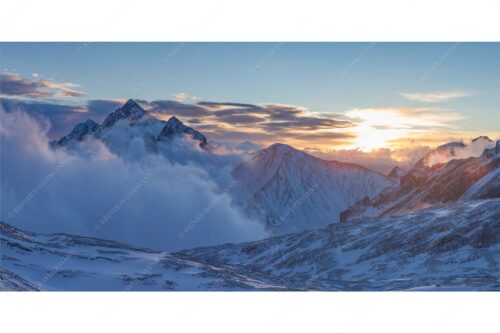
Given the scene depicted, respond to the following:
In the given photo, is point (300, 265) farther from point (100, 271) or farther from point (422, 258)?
point (100, 271)

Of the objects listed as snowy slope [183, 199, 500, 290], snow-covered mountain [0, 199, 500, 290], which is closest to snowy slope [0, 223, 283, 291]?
snow-covered mountain [0, 199, 500, 290]

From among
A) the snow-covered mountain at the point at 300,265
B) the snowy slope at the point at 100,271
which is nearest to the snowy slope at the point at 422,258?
the snow-covered mountain at the point at 300,265

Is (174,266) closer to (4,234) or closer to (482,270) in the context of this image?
(4,234)

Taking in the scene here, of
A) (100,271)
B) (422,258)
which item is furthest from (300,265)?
(100,271)

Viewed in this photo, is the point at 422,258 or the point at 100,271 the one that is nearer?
the point at 100,271

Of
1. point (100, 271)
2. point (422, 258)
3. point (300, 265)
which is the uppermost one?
point (422, 258)

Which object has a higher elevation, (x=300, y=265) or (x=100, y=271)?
(x=300, y=265)

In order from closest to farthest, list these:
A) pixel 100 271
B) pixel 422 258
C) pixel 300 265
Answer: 1. pixel 100 271
2. pixel 422 258
3. pixel 300 265

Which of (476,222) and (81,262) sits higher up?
(476,222)

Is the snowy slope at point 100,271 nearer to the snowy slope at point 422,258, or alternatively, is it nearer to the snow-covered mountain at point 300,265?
the snow-covered mountain at point 300,265
